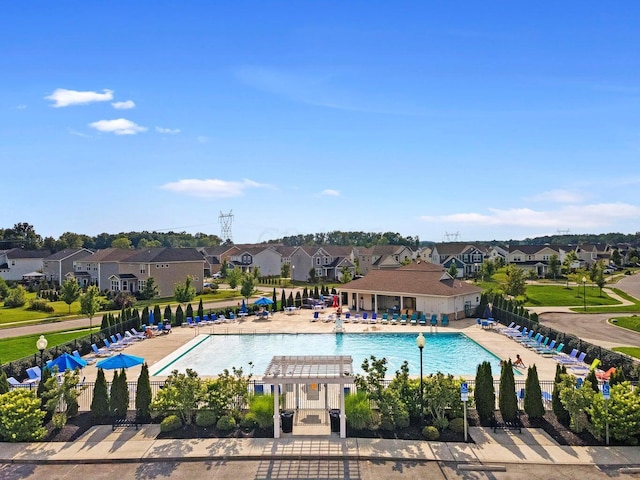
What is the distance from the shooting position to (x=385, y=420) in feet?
54.6

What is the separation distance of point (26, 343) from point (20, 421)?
19.7 m

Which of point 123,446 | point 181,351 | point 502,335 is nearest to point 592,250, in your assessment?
point 502,335

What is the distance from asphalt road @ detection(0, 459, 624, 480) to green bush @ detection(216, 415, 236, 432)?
2147mm

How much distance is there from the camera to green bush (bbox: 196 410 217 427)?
55.4 ft

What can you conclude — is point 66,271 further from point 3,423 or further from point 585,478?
point 585,478

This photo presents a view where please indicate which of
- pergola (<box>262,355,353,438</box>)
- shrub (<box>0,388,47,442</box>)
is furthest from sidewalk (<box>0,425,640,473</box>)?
pergola (<box>262,355,353,438</box>)

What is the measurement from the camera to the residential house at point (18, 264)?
274 ft

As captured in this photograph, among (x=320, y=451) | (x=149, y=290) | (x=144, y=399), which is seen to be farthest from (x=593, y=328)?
(x=149, y=290)

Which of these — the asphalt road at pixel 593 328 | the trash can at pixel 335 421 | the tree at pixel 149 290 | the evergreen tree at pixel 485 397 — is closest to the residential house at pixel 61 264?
the tree at pixel 149 290

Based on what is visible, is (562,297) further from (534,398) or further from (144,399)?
(144,399)

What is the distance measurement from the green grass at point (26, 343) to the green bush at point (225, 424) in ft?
55.2

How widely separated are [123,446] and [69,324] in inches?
1155

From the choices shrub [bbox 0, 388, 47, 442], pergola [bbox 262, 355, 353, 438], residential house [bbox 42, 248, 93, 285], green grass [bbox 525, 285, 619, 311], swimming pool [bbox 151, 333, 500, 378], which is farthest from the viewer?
residential house [bbox 42, 248, 93, 285]

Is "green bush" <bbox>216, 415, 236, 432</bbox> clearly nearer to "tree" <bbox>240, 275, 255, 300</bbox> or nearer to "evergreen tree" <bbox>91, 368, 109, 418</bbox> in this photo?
"evergreen tree" <bbox>91, 368, 109, 418</bbox>
